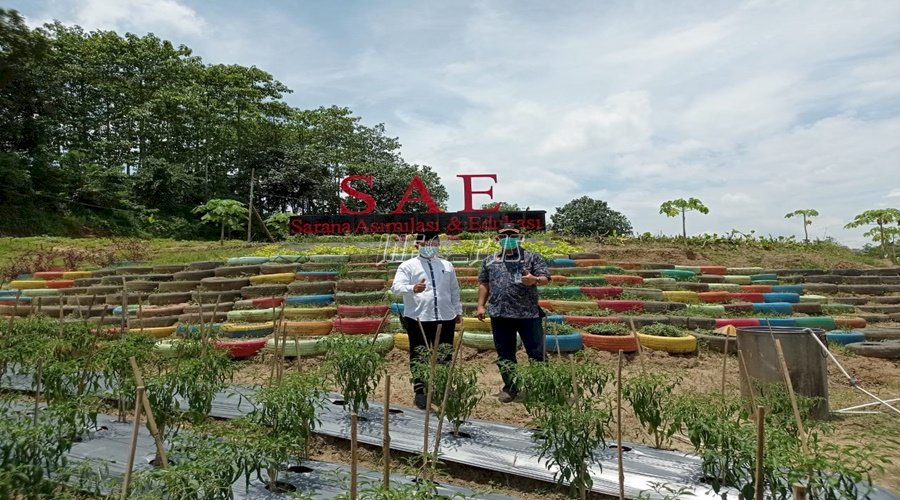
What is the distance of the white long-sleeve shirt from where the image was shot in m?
4.17

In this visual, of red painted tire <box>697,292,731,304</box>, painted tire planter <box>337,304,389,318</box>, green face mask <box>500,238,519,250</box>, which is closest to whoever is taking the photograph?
green face mask <box>500,238,519,250</box>

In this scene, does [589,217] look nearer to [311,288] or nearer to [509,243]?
[311,288]

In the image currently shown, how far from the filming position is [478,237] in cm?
1411

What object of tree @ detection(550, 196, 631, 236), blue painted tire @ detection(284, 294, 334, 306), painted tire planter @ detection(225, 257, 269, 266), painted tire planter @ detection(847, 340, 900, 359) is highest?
tree @ detection(550, 196, 631, 236)

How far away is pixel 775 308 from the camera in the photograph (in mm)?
8086

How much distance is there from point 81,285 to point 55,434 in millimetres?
8892

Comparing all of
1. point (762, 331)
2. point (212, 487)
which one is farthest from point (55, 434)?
point (762, 331)

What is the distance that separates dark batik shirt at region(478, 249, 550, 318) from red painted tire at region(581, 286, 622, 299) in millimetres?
3941

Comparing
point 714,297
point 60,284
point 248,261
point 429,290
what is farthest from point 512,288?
point 60,284

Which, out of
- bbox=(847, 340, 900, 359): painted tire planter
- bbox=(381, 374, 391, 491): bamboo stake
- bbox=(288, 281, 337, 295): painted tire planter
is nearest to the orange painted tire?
bbox=(288, 281, 337, 295): painted tire planter

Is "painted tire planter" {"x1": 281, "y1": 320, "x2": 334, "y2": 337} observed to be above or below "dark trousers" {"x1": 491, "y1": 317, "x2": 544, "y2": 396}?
below

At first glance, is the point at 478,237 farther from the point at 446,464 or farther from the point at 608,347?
the point at 446,464

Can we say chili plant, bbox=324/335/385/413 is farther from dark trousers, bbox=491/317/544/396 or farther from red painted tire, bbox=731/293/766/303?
red painted tire, bbox=731/293/766/303

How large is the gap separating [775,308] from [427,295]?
20.8ft
